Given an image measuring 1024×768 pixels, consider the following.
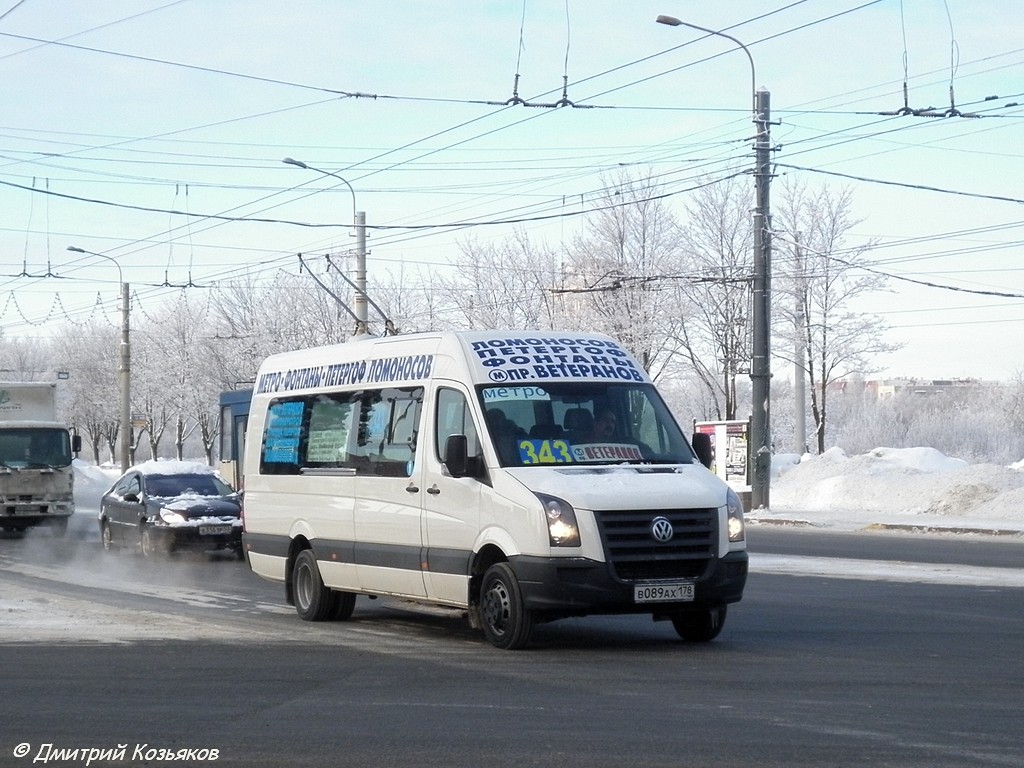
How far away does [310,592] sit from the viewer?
13898 millimetres

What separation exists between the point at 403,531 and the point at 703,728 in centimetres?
487

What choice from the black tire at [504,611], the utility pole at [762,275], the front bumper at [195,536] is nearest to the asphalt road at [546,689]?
the black tire at [504,611]

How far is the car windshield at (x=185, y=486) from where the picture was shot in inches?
931

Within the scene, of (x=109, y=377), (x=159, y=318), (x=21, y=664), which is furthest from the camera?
(x=109, y=377)

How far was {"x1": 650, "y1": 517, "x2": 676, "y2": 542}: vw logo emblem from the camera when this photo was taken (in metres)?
10.9

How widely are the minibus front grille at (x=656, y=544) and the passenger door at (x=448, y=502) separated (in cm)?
119

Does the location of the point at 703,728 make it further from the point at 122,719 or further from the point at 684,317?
the point at 684,317

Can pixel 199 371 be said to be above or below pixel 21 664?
above

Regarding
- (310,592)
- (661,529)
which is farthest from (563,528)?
(310,592)

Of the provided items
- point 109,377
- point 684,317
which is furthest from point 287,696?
point 109,377

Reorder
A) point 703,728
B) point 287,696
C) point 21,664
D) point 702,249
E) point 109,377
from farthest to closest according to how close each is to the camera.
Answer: point 109,377
point 702,249
point 21,664
point 287,696
point 703,728

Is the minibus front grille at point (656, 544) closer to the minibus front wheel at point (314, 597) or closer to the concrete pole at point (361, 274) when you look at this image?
the minibus front wheel at point (314, 597)

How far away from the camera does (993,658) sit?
35.3ft

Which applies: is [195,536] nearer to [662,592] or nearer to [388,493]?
[388,493]
